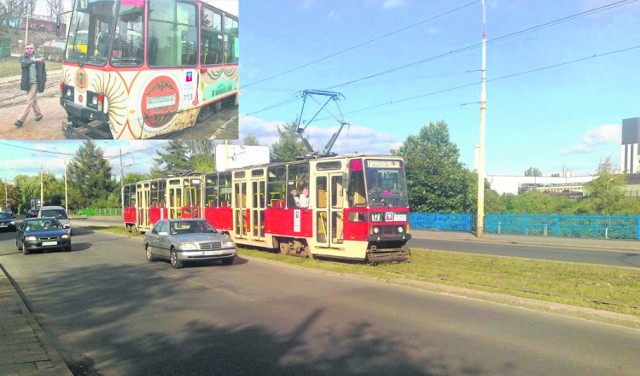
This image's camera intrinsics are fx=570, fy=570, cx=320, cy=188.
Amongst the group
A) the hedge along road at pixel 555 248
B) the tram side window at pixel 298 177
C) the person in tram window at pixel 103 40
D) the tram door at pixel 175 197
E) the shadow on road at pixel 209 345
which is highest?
the person in tram window at pixel 103 40

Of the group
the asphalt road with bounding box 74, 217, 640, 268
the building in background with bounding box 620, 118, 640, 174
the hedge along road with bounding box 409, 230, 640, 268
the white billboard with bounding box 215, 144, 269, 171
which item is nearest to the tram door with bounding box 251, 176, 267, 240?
the asphalt road with bounding box 74, 217, 640, 268

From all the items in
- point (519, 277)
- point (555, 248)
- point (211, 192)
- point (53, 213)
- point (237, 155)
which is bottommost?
point (555, 248)

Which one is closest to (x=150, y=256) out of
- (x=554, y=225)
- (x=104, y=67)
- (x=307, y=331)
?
(x=307, y=331)

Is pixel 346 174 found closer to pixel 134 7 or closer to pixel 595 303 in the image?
pixel 595 303

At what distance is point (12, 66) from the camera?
3044 centimetres

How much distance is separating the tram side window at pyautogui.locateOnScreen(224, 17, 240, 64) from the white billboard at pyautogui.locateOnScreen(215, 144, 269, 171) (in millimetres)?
10529

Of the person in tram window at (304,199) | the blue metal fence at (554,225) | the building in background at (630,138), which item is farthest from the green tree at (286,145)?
the building in background at (630,138)

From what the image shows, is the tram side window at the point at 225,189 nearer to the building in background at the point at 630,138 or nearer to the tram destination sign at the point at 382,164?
the tram destination sign at the point at 382,164

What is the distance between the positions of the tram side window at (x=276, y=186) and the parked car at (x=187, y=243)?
296cm

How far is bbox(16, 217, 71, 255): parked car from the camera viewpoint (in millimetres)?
21203

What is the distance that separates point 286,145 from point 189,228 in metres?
42.8

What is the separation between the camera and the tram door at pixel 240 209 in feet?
72.0

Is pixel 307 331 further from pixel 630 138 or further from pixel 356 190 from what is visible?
pixel 630 138

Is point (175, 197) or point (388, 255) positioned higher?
point (175, 197)
